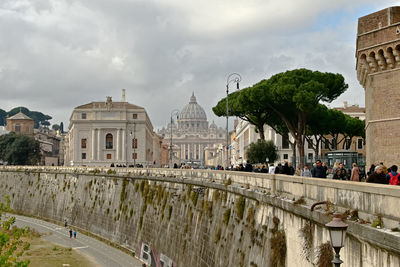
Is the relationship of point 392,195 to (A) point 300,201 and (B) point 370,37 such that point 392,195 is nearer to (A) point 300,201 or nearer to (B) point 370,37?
(A) point 300,201

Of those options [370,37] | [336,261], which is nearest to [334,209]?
[336,261]

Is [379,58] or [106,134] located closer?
[379,58]

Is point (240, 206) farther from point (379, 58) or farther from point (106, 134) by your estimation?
point (106, 134)

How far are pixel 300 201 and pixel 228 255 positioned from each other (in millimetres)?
8272

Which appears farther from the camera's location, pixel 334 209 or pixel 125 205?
pixel 125 205

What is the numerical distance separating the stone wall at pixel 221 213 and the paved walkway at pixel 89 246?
0.88m

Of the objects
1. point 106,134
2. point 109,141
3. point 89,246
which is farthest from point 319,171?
point 109,141

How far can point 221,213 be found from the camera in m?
24.5

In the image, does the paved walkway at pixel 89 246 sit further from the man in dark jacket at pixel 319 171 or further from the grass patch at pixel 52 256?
the man in dark jacket at pixel 319 171

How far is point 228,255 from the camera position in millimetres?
21906

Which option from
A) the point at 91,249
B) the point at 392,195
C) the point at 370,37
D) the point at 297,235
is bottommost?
the point at 91,249

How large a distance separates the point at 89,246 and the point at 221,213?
23.4m

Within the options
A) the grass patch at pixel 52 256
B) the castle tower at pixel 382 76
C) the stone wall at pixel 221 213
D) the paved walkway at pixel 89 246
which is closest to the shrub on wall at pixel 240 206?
the stone wall at pixel 221 213

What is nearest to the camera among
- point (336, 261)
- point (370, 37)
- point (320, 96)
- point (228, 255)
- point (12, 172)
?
point (336, 261)
